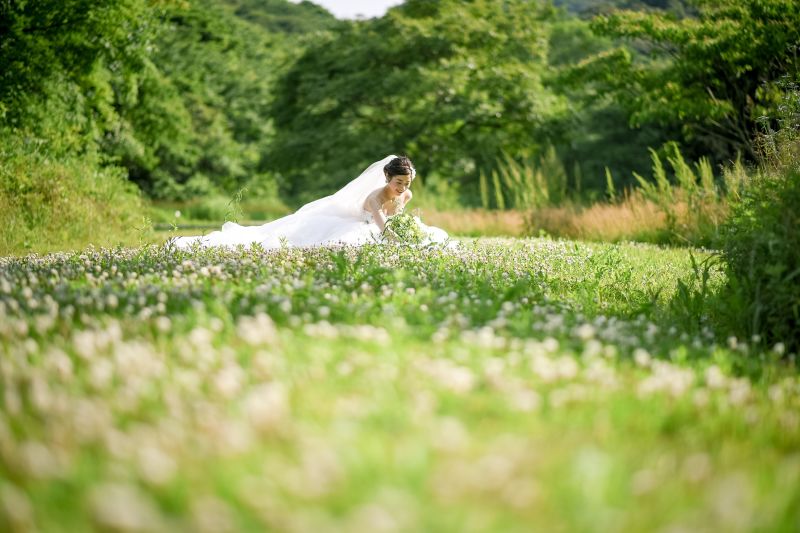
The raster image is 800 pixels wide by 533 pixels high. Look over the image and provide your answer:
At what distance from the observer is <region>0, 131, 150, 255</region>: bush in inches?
429

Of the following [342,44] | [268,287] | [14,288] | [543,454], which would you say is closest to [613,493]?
[543,454]

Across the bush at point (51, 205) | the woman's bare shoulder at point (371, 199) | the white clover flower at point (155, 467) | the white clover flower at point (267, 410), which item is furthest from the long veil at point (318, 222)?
the white clover flower at point (155, 467)

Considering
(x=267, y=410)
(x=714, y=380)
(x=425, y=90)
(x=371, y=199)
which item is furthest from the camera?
(x=425, y=90)

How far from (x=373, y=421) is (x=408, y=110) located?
22.3 m

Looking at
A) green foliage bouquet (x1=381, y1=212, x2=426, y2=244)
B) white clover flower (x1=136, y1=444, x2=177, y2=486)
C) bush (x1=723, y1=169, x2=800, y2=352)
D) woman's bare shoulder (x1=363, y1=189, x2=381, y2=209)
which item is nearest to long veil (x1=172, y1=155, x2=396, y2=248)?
woman's bare shoulder (x1=363, y1=189, x2=381, y2=209)

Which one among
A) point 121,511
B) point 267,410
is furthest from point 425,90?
point 121,511

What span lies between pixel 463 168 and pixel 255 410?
25120 mm

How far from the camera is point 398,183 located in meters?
10.1

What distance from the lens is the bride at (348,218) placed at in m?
10.1

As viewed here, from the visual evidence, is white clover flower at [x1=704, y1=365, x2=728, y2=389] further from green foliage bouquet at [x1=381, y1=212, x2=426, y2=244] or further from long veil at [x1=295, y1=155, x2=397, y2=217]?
long veil at [x1=295, y1=155, x2=397, y2=217]

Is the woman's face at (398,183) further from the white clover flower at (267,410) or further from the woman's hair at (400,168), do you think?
the white clover flower at (267,410)

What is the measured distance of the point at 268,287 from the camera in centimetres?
485

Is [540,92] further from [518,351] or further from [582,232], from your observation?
[518,351]

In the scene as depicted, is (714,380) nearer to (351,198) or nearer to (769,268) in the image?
(769,268)
